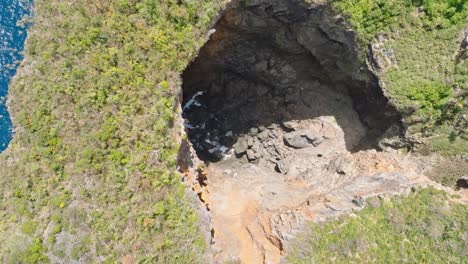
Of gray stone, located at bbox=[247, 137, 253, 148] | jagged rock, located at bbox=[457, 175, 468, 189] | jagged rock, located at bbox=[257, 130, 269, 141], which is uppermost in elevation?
jagged rock, located at bbox=[257, 130, 269, 141]

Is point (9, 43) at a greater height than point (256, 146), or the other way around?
point (9, 43)

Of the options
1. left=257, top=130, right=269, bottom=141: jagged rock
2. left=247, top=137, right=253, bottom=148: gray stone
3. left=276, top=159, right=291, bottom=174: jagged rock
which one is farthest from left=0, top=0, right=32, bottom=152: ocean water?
left=276, top=159, right=291, bottom=174: jagged rock

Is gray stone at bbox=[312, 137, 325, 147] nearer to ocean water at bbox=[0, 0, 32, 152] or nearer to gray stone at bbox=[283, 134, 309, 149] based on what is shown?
gray stone at bbox=[283, 134, 309, 149]

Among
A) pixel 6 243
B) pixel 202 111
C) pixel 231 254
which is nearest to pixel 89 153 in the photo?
pixel 6 243

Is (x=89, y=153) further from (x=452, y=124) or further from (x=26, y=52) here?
(x=452, y=124)

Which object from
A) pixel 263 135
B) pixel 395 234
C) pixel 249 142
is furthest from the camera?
pixel 249 142

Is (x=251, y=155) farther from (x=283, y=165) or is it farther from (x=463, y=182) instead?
(x=463, y=182)

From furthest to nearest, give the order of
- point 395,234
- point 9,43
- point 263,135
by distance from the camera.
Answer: point 263,135 → point 9,43 → point 395,234

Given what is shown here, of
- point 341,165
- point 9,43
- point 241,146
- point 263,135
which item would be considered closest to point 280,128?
point 263,135
